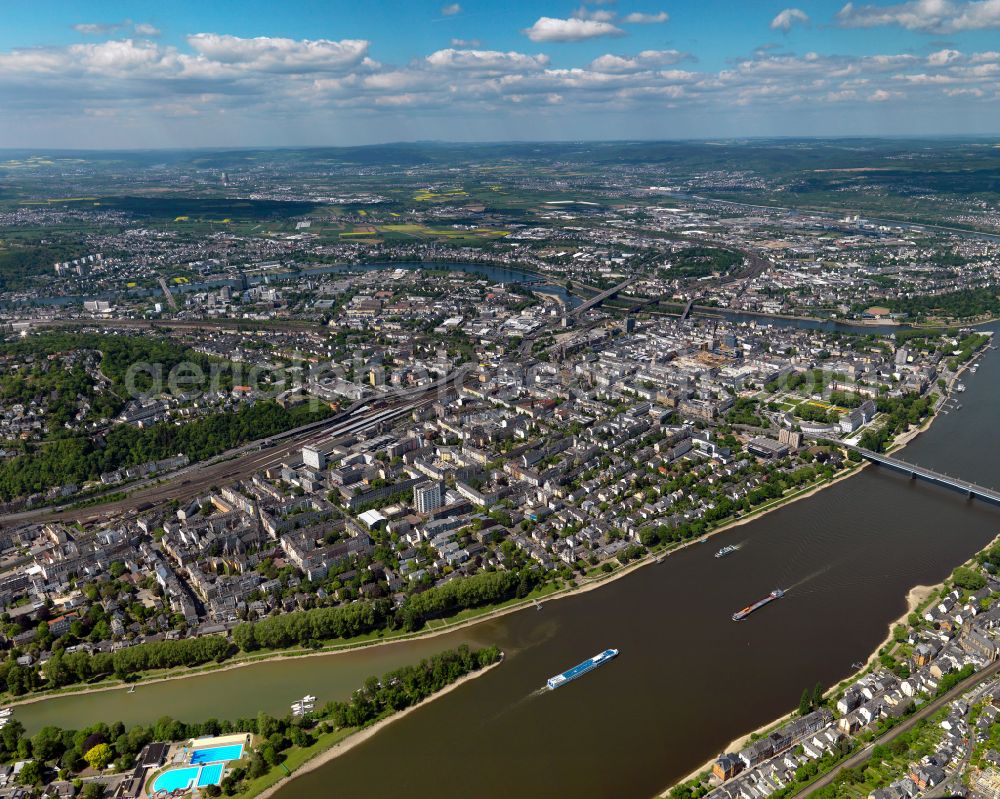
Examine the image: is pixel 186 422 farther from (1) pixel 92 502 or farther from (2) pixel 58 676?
(2) pixel 58 676

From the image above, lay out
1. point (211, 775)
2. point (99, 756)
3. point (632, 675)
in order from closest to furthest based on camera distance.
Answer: point (211, 775)
point (99, 756)
point (632, 675)

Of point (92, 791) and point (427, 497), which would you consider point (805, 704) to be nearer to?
point (427, 497)

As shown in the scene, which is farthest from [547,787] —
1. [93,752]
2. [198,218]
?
[198,218]

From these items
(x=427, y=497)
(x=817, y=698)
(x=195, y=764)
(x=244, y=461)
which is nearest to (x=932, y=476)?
(x=817, y=698)

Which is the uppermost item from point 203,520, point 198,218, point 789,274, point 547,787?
point 198,218

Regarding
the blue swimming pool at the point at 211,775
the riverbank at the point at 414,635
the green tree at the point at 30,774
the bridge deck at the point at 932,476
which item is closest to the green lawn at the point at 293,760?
the blue swimming pool at the point at 211,775

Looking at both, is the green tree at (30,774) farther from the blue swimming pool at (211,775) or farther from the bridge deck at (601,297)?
the bridge deck at (601,297)

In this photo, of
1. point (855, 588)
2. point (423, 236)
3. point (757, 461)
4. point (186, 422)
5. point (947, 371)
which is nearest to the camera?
point (855, 588)
